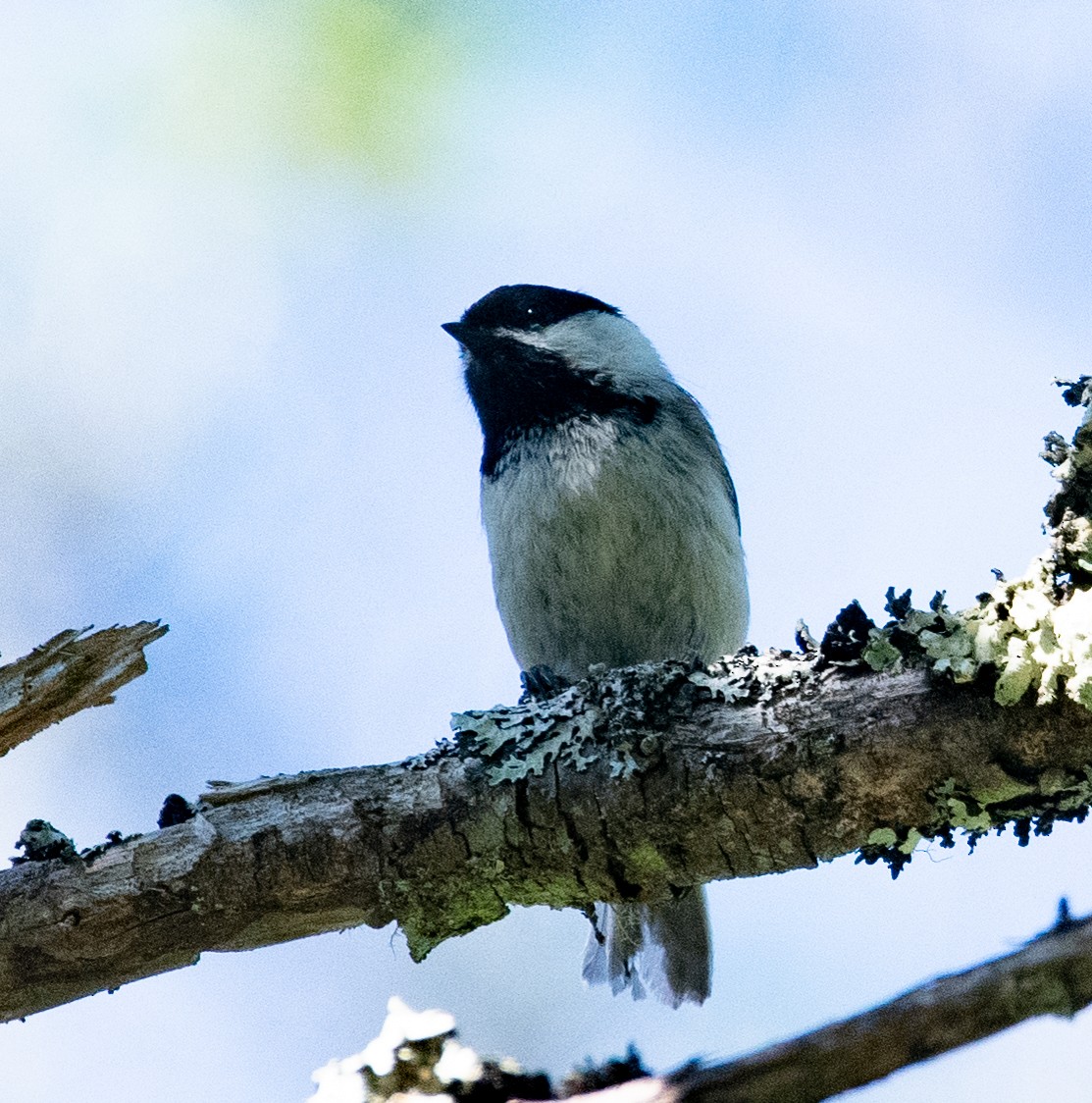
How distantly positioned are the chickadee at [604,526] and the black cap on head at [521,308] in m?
0.44

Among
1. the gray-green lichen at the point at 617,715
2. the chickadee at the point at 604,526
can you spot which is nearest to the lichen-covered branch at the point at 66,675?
the gray-green lichen at the point at 617,715

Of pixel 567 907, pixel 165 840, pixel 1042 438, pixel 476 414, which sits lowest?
pixel 567 907

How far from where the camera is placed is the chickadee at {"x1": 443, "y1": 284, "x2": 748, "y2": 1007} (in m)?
4.60

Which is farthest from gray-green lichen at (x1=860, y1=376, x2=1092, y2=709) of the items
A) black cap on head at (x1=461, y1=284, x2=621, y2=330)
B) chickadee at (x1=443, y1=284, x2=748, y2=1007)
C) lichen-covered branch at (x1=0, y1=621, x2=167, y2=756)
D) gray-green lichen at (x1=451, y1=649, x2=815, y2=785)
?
black cap on head at (x1=461, y1=284, x2=621, y2=330)

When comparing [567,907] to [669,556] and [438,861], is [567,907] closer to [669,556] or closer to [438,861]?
[438,861]

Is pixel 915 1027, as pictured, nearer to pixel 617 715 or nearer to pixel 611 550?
pixel 617 715

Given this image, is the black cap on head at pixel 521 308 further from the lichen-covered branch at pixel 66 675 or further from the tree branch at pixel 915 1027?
the tree branch at pixel 915 1027

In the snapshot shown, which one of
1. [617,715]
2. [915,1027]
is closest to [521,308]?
[617,715]

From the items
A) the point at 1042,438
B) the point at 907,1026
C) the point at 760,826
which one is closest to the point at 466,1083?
the point at 907,1026

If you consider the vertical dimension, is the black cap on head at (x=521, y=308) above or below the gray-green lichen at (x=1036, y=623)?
above

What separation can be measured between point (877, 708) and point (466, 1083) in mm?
1654

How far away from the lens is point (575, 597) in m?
4.66

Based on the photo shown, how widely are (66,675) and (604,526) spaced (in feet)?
6.39

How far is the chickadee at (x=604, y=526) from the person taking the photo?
181 inches
